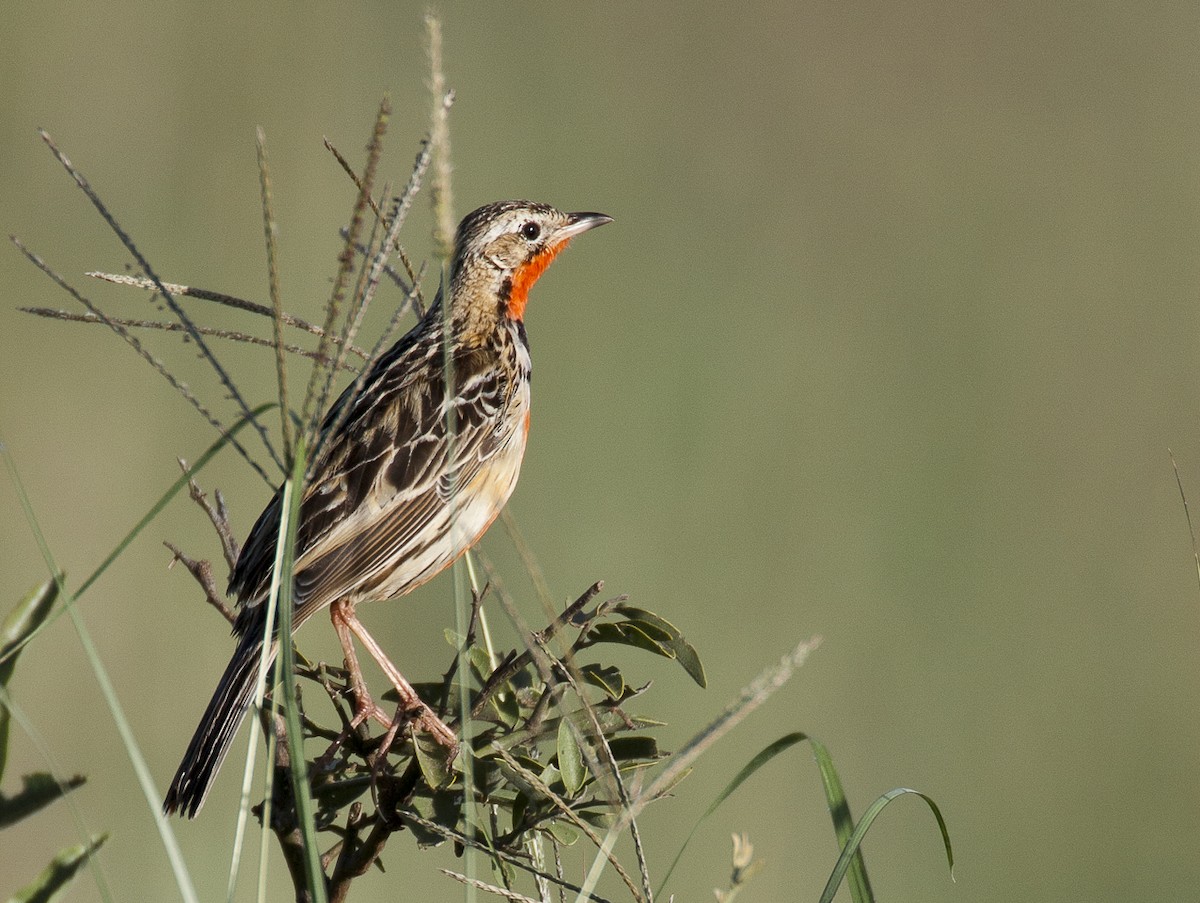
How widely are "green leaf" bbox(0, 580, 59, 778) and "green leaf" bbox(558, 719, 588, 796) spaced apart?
2.51ft

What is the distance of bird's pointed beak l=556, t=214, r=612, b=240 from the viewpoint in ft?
15.4

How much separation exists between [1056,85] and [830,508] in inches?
173

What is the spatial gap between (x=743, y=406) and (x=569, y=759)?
5.01m

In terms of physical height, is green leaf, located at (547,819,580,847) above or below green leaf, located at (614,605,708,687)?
below

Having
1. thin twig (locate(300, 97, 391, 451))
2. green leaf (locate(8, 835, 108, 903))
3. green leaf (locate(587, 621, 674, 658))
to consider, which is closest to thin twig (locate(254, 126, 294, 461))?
thin twig (locate(300, 97, 391, 451))

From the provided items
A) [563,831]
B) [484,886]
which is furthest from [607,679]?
[484,886]

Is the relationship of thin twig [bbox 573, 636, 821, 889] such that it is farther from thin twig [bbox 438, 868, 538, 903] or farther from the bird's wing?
the bird's wing

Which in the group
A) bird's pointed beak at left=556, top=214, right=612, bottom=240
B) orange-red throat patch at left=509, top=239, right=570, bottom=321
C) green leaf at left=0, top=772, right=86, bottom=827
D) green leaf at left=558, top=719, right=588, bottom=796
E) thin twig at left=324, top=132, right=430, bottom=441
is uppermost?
bird's pointed beak at left=556, top=214, right=612, bottom=240

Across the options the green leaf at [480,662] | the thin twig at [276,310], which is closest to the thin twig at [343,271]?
the thin twig at [276,310]

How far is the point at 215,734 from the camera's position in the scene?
9.87ft

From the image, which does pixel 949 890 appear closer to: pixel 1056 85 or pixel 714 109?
pixel 714 109

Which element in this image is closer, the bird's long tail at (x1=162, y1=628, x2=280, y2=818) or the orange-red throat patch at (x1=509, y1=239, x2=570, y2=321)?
the bird's long tail at (x1=162, y1=628, x2=280, y2=818)

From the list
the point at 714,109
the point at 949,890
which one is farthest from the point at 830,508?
the point at 714,109

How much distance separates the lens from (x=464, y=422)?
415cm
